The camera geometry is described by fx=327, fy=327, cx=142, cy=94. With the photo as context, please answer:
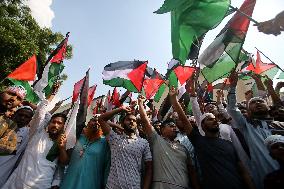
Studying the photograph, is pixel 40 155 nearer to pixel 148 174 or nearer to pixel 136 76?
pixel 148 174

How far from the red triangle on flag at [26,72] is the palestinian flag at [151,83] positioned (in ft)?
9.72

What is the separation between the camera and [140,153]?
4.47m

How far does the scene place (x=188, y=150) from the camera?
475cm

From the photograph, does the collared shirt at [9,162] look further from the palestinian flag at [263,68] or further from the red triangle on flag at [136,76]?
the palestinian flag at [263,68]

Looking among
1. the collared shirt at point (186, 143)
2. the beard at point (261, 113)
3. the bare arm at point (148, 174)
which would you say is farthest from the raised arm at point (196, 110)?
the bare arm at point (148, 174)

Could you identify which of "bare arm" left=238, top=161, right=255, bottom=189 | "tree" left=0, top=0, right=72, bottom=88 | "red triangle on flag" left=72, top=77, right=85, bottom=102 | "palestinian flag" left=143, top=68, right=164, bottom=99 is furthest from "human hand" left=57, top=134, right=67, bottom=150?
"tree" left=0, top=0, right=72, bottom=88

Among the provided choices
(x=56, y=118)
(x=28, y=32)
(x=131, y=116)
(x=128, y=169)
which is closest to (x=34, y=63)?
(x=56, y=118)

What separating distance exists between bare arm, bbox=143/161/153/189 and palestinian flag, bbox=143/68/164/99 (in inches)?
179

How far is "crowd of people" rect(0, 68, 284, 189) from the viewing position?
4.12 metres

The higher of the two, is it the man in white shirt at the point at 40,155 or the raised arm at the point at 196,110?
the raised arm at the point at 196,110

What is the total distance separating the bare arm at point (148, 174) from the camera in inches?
169

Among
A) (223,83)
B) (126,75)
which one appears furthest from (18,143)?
(223,83)

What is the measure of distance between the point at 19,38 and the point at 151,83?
9.79 metres

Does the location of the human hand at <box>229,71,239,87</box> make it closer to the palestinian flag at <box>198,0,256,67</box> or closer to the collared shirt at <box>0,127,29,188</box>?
the palestinian flag at <box>198,0,256,67</box>
